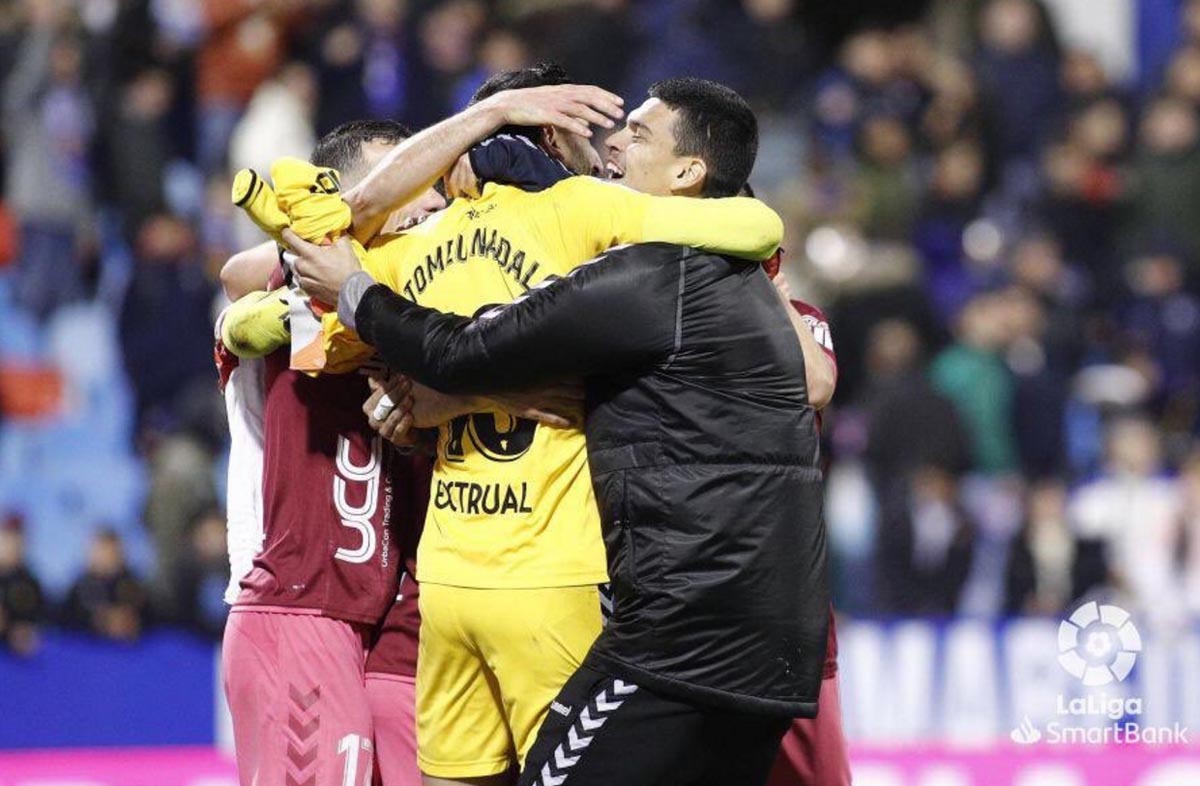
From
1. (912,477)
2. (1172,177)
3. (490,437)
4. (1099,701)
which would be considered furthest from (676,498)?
(1172,177)

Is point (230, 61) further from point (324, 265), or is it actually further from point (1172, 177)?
point (324, 265)

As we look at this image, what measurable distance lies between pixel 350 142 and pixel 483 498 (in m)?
1.26

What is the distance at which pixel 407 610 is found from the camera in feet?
16.7

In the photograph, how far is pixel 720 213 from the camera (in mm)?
4359

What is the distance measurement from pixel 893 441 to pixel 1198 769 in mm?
3967

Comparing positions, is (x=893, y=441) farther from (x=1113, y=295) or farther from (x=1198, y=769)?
(x=1198, y=769)

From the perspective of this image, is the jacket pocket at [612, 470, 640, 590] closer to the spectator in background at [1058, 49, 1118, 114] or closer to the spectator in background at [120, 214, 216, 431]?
the spectator in background at [120, 214, 216, 431]

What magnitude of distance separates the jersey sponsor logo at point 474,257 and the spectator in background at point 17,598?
6.11 m

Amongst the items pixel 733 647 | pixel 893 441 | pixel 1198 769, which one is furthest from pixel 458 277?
pixel 893 441

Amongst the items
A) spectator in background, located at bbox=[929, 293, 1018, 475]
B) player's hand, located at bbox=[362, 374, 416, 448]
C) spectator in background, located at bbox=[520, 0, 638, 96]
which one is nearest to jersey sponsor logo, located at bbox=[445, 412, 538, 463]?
player's hand, located at bbox=[362, 374, 416, 448]

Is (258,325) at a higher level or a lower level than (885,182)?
lower

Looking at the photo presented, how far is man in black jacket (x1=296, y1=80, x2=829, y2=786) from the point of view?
4.29m

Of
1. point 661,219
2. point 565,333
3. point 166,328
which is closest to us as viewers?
point 565,333

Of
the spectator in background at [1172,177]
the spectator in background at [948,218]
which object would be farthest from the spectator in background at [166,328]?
the spectator in background at [1172,177]
